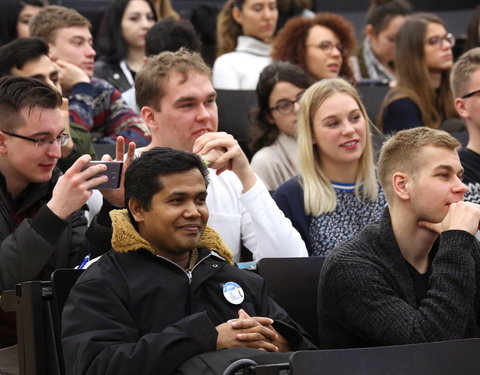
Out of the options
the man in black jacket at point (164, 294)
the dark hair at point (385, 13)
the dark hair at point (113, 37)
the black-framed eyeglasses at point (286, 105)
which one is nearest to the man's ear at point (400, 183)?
the man in black jacket at point (164, 294)

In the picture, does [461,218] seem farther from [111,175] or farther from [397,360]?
[111,175]

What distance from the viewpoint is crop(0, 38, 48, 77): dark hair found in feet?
16.2

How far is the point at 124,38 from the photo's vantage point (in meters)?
6.92

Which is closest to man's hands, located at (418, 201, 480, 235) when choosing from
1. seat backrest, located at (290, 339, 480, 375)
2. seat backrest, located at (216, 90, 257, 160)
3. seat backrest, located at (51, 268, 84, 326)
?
seat backrest, located at (290, 339, 480, 375)

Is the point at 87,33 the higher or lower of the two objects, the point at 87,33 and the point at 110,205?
the higher

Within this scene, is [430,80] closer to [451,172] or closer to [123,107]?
[123,107]

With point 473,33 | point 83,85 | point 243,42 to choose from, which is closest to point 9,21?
point 83,85

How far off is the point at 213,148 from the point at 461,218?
107cm

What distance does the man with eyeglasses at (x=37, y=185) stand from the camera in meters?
3.70

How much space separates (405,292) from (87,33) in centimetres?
333

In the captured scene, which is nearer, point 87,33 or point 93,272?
point 93,272

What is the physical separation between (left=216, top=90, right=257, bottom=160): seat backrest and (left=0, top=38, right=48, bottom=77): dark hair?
1.41 m

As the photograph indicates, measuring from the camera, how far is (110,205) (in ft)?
12.8

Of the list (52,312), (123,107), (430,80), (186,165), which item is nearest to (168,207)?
(186,165)
